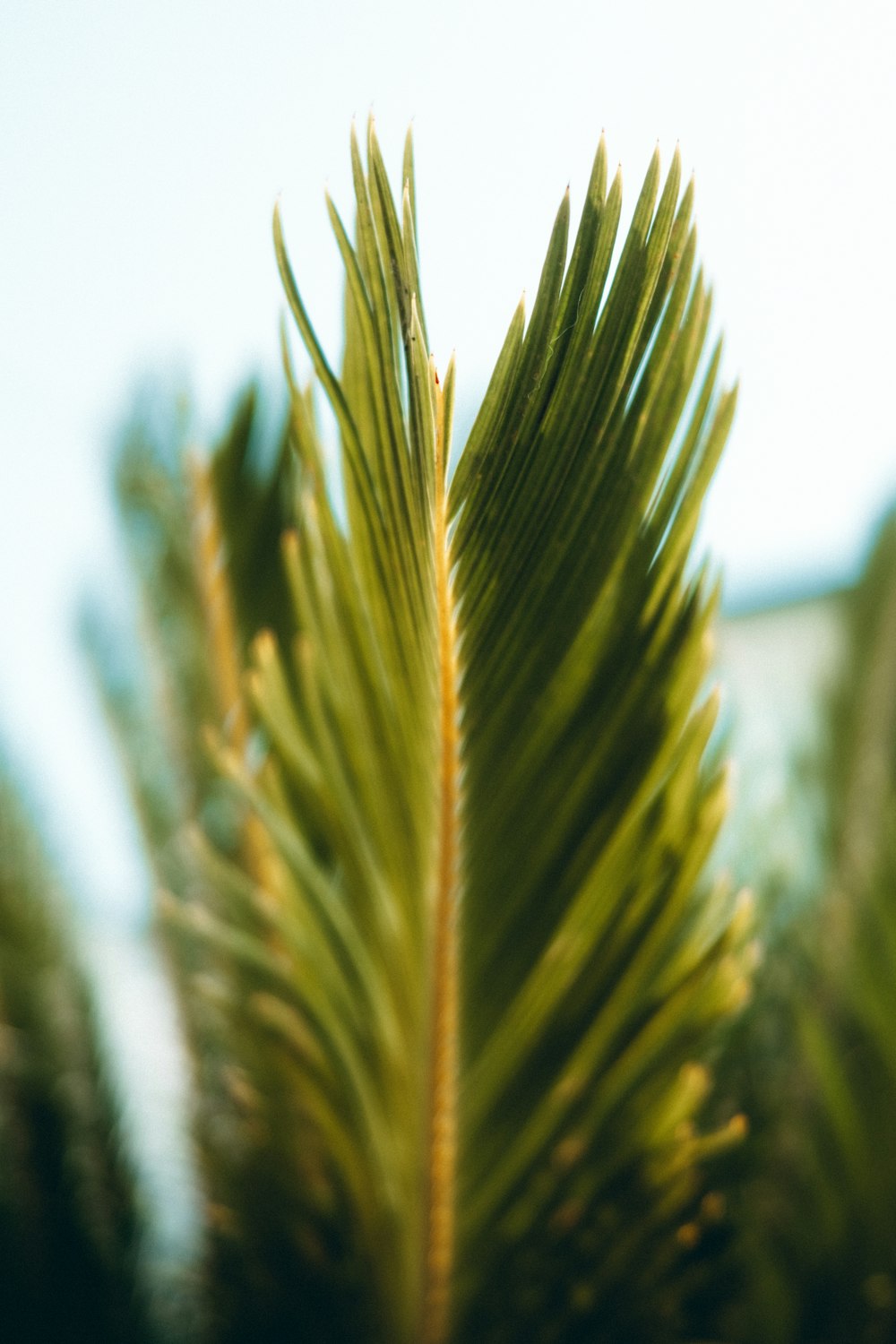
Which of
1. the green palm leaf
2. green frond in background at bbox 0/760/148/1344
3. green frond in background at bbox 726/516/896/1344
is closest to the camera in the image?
the green palm leaf

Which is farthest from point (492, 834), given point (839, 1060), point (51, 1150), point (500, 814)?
point (51, 1150)

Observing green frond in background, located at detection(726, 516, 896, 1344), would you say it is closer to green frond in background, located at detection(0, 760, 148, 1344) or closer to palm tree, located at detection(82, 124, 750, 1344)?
palm tree, located at detection(82, 124, 750, 1344)

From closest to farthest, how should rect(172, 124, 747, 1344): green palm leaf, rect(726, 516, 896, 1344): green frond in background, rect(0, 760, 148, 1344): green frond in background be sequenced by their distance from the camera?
rect(172, 124, 747, 1344): green palm leaf → rect(726, 516, 896, 1344): green frond in background → rect(0, 760, 148, 1344): green frond in background

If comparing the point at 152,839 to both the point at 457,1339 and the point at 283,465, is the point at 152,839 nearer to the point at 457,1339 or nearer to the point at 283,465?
the point at 283,465

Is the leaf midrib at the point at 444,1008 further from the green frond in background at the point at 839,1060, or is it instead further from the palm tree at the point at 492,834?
the green frond in background at the point at 839,1060

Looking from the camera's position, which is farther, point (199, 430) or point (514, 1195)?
point (199, 430)

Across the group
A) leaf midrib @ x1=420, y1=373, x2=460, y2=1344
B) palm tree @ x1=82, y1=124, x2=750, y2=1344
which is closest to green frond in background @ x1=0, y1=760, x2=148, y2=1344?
palm tree @ x1=82, y1=124, x2=750, y2=1344

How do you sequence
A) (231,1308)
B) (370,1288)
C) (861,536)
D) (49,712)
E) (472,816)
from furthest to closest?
(49,712) → (861,536) → (231,1308) → (370,1288) → (472,816)

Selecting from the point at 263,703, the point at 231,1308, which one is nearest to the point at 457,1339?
the point at 231,1308
